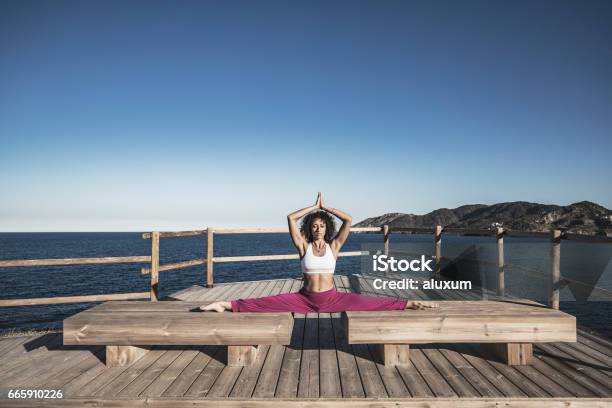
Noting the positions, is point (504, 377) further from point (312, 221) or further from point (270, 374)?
point (312, 221)

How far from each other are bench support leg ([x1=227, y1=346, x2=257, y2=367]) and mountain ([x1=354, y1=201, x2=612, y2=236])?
55119mm

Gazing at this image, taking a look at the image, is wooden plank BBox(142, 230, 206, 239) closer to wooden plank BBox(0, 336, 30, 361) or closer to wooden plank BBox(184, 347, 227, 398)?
wooden plank BBox(0, 336, 30, 361)

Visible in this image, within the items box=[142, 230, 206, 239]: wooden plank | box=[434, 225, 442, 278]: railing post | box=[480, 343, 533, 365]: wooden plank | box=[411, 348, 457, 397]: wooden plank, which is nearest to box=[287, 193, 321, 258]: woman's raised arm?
box=[411, 348, 457, 397]: wooden plank

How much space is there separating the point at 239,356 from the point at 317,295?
85 centimetres

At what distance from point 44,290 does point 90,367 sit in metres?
22.3

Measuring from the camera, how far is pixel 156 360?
10.1 feet

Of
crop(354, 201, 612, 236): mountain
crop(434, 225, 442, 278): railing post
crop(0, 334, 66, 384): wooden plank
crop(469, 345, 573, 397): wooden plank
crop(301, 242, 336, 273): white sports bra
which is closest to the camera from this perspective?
crop(469, 345, 573, 397): wooden plank

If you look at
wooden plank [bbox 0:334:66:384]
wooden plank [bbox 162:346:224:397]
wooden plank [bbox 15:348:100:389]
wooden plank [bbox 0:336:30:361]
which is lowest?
wooden plank [bbox 0:336:30:361]

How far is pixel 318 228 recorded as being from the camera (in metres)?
3.22

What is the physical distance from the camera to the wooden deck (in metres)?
2.34

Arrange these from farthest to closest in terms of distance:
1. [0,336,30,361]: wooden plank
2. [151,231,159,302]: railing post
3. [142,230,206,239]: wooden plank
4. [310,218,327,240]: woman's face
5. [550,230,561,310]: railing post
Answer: [142,230,206,239]: wooden plank, [151,231,159,302]: railing post, [550,230,561,310]: railing post, [0,336,30,361]: wooden plank, [310,218,327,240]: woman's face

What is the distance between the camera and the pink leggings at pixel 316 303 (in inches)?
116

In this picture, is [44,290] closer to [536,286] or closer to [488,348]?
[488,348]

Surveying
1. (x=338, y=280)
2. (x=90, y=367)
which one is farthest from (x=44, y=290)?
(x=90, y=367)
